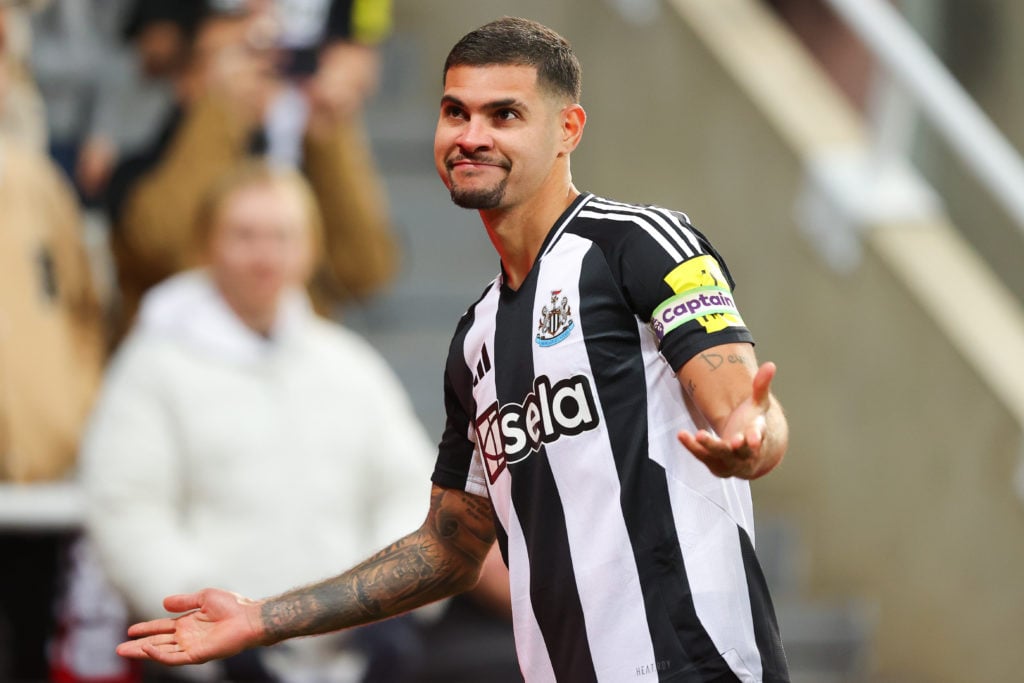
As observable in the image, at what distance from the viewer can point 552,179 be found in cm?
313

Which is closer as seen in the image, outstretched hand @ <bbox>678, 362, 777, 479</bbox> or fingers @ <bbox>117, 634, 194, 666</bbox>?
outstretched hand @ <bbox>678, 362, 777, 479</bbox>

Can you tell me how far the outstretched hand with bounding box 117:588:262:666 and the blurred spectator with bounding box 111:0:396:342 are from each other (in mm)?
3284

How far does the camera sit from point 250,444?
5699 millimetres

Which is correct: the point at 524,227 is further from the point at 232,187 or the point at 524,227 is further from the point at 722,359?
the point at 232,187

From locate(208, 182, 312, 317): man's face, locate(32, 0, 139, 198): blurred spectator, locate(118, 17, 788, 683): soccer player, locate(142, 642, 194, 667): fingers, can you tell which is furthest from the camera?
locate(32, 0, 139, 198): blurred spectator

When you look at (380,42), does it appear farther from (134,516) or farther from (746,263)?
(134,516)

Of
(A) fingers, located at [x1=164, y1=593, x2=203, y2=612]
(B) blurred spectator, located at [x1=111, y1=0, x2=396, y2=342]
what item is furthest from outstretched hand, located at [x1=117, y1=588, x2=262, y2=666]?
(B) blurred spectator, located at [x1=111, y1=0, x2=396, y2=342]

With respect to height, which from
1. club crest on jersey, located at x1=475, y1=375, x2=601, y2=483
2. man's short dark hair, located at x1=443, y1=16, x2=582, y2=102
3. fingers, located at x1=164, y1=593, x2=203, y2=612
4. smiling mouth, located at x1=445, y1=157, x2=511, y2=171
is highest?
man's short dark hair, located at x1=443, y1=16, x2=582, y2=102

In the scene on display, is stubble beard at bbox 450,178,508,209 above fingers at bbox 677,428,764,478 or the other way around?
above

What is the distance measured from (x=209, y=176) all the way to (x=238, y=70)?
0.53m

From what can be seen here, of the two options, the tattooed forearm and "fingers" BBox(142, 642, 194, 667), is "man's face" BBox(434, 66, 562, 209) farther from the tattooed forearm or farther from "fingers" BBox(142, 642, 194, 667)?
"fingers" BBox(142, 642, 194, 667)

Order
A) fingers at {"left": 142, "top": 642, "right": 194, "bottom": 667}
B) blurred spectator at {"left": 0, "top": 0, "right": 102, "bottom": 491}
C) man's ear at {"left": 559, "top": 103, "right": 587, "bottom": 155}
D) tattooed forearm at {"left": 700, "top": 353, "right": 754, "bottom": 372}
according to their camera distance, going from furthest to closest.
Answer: blurred spectator at {"left": 0, "top": 0, "right": 102, "bottom": 491}, fingers at {"left": 142, "top": 642, "right": 194, "bottom": 667}, man's ear at {"left": 559, "top": 103, "right": 587, "bottom": 155}, tattooed forearm at {"left": 700, "top": 353, "right": 754, "bottom": 372}

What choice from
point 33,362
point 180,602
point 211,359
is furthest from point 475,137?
point 33,362

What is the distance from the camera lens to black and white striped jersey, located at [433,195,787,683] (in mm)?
2949
